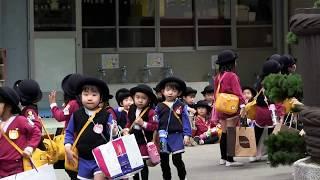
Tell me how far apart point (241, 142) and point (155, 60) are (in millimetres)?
9692

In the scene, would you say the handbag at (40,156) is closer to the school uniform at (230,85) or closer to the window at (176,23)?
the school uniform at (230,85)

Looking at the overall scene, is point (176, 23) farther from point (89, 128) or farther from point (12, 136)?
point (12, 136)

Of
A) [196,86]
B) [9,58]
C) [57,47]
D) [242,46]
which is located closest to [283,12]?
[242,46]

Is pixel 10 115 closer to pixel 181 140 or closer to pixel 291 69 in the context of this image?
pixel 181 140

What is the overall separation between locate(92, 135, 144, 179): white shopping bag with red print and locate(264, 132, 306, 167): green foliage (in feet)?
4.87

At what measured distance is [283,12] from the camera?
21016mm

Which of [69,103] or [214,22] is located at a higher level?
[214,22]

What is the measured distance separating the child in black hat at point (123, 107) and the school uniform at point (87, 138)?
2.59 m

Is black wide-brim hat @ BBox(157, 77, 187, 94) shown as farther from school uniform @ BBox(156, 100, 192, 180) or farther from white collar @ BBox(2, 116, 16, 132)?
white collar @ BBox(2, 116, 16, 132)

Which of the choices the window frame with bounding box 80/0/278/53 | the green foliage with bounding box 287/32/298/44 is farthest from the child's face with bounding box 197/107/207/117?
the green foliage with bounding box 287/32/298/44

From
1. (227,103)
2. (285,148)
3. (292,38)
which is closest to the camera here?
(292,38)

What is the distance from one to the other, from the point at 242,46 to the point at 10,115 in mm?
14995

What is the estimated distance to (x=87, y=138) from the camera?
→ 6.85m

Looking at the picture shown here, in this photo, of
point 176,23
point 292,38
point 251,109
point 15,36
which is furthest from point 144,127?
point 176,23
